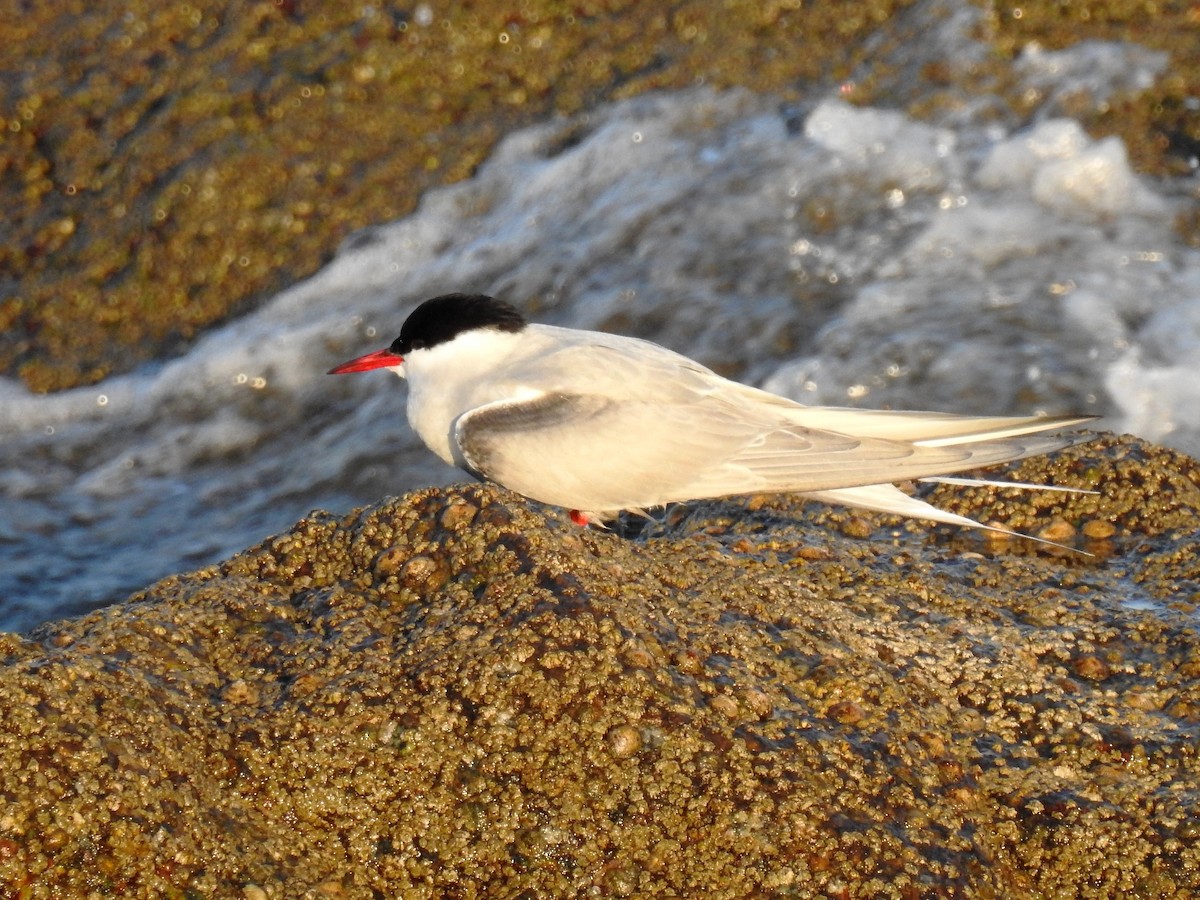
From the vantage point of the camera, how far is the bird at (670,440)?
4.26 metres

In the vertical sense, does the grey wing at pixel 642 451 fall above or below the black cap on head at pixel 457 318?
below

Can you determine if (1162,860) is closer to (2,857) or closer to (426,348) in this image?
(2,857)

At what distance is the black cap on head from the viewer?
185 inches

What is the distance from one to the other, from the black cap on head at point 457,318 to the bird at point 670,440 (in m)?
0.19

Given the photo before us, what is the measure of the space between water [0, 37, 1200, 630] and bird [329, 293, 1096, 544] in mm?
2852

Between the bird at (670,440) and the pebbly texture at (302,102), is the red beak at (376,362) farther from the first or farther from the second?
the pebbly texture at (302,102)

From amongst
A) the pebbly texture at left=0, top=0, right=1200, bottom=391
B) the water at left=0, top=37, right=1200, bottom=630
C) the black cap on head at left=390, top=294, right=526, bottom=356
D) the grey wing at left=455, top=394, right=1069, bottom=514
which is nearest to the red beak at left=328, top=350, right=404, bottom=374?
the black cap on head at left=390, top=294, right=526, bottom=356

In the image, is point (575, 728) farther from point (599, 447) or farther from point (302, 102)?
point (302, 102)

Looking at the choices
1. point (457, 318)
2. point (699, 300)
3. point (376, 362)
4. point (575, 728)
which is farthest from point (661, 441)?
point (699, 300)

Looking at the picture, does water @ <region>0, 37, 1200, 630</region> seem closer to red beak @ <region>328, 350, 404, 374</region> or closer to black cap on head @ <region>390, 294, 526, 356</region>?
red beak @ <region>328, 350, 404, 374</region>

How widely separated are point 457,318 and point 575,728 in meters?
1.98

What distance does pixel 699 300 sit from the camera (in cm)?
799

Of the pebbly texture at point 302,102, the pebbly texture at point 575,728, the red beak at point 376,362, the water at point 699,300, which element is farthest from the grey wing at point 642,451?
the pebbly texture at point 302,102

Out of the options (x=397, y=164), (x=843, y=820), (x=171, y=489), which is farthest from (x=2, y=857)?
(x=397, y=164)
